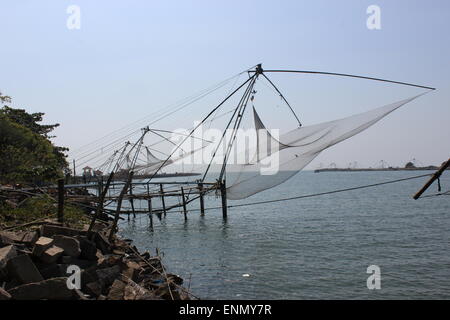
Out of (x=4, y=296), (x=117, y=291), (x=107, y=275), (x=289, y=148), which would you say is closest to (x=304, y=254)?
(x=289, y=148)

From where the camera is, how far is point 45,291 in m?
6.82

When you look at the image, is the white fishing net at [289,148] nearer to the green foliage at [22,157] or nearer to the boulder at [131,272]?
the boulder at [131,272]

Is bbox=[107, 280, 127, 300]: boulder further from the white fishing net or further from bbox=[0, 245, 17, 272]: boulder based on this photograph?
the white fishing net

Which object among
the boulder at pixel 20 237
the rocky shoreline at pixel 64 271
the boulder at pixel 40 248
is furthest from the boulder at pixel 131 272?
the boulder at pixel 20 237

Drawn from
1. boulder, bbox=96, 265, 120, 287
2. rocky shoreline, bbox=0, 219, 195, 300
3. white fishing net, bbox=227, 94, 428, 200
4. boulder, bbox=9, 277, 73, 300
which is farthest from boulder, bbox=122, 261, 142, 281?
white fishing net, bbox=227, 94, 428, 200

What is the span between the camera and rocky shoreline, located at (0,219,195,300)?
685cm

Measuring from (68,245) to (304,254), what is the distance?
10.3 meters

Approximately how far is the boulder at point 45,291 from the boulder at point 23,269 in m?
0.32

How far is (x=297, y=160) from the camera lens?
11.3m
